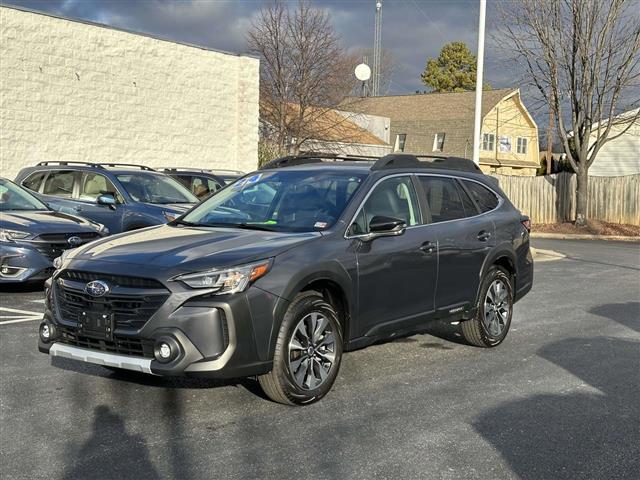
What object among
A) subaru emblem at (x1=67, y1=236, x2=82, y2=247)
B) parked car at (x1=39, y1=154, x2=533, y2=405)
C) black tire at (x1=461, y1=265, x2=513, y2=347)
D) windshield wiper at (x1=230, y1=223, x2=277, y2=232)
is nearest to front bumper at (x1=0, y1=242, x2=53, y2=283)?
subaru emblem at (x1=67, y1=236, x2=82, y2=247)

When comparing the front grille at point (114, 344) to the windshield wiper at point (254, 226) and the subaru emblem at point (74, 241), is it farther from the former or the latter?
the subaru emblem at point (74, 241)

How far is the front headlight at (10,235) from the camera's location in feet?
31.9

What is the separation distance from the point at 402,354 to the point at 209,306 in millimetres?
2922

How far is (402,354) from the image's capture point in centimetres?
733

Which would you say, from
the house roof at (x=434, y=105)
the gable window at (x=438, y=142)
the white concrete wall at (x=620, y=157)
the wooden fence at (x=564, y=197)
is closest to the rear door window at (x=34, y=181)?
the wooden fence at (x=564, y=197)

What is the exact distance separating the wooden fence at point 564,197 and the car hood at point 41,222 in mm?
21457

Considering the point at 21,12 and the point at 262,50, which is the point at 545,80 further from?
the point at 21,12

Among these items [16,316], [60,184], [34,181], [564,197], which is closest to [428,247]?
[16,316]

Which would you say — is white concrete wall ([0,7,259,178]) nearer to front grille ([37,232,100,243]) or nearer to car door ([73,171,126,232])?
car door ([73,171,126,232])

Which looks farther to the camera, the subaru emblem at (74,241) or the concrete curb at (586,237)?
the concrete curb at (586,237)

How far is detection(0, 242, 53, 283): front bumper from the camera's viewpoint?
31.4 feet

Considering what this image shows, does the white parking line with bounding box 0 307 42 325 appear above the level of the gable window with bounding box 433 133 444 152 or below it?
below

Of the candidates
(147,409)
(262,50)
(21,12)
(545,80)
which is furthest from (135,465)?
(262,50)

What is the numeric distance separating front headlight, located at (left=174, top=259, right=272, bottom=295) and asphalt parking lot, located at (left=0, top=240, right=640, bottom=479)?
3.02 ft
